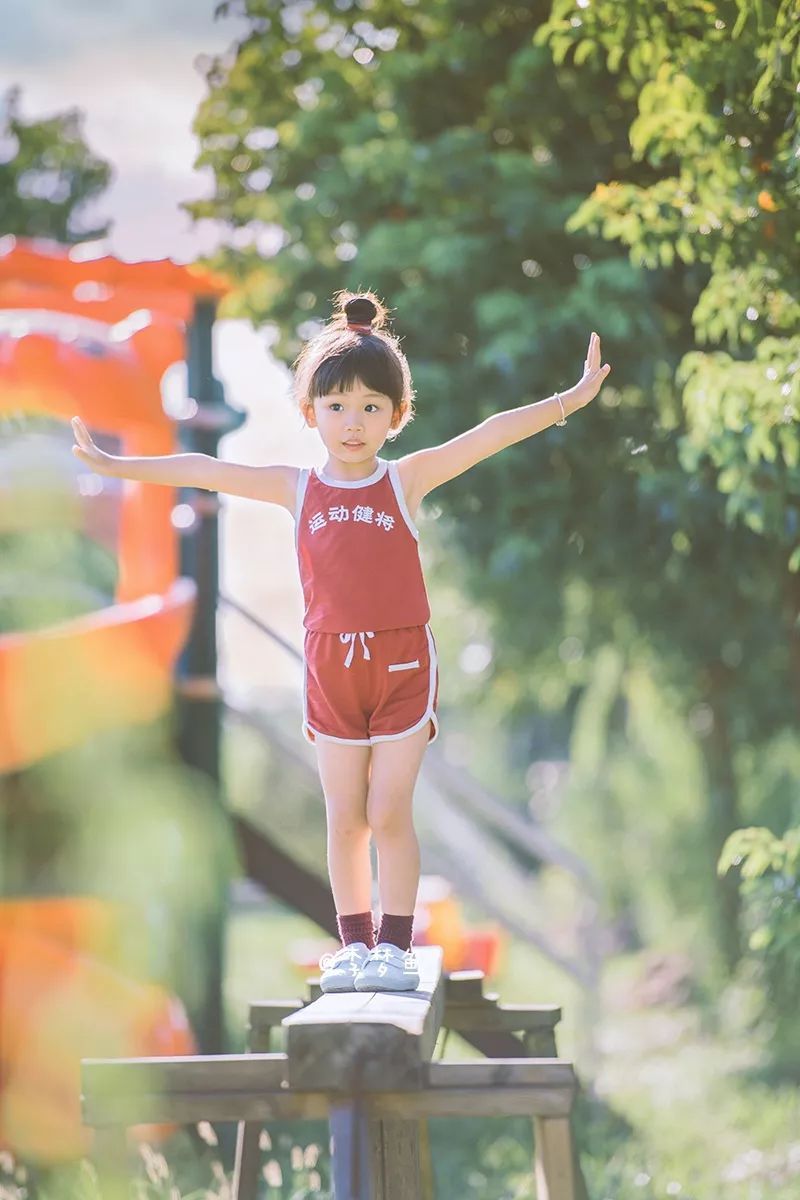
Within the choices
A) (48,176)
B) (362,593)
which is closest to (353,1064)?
(362,593)

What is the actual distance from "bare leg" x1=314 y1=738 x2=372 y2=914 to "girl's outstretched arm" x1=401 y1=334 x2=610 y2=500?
0.61 meters

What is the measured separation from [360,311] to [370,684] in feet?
2.86

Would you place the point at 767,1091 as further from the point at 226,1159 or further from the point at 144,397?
the point at 144,397

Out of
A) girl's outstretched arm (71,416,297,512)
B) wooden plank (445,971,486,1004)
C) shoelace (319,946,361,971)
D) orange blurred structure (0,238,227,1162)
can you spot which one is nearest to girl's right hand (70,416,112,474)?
girl's outstretched arm (71,416,297,512)

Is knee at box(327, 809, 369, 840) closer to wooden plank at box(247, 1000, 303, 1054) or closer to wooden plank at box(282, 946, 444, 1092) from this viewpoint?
wooden plank at box(282, 946, 444, 1092)

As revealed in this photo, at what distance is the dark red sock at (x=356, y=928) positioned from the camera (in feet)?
11.0

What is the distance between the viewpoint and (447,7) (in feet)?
24.4

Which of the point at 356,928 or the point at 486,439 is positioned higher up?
the point at 486,439

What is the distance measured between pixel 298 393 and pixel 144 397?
3.68 m

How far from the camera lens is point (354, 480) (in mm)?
3379

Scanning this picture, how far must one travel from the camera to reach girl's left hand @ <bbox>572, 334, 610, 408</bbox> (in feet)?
11.1

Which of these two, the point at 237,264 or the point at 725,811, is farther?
the point at 725,811

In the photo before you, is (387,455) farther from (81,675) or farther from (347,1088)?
(347,1088)

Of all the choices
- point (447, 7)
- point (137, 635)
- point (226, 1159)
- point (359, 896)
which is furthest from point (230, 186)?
point (359, 896)
